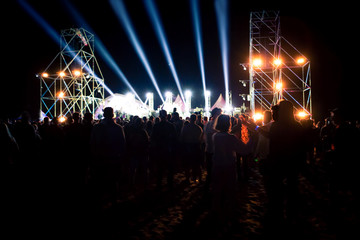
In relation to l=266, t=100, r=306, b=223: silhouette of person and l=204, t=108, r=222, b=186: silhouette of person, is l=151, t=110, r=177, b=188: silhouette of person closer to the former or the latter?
l=204, t=108, r=222, b=186: silhouette of person

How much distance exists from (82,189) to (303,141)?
531 centimetres

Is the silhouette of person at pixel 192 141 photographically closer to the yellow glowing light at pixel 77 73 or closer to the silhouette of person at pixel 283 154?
the silhouette of person at pixel 283 154

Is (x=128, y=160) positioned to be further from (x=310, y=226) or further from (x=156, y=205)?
(x=310, y=226)

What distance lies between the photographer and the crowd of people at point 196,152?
13.1 ft

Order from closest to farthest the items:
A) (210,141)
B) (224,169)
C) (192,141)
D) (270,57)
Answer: (224,169) < (210,141) < (192,141) < (270,57)

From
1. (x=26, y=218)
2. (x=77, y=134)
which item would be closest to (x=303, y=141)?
(x=77, y=134)

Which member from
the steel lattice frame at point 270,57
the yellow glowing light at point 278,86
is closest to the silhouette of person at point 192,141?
the yellow glowing light at point 278,86

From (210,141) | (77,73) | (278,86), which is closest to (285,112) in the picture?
(210,141)

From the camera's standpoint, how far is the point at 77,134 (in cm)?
580

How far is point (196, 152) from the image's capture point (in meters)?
7.18

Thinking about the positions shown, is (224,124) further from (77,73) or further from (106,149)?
(77,73)

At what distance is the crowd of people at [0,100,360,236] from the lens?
3.99 m

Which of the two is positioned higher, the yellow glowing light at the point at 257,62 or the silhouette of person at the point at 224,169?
the yellow glowing light at the point at 257,62

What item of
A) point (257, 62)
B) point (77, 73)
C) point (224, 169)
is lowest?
point (224, 169)
